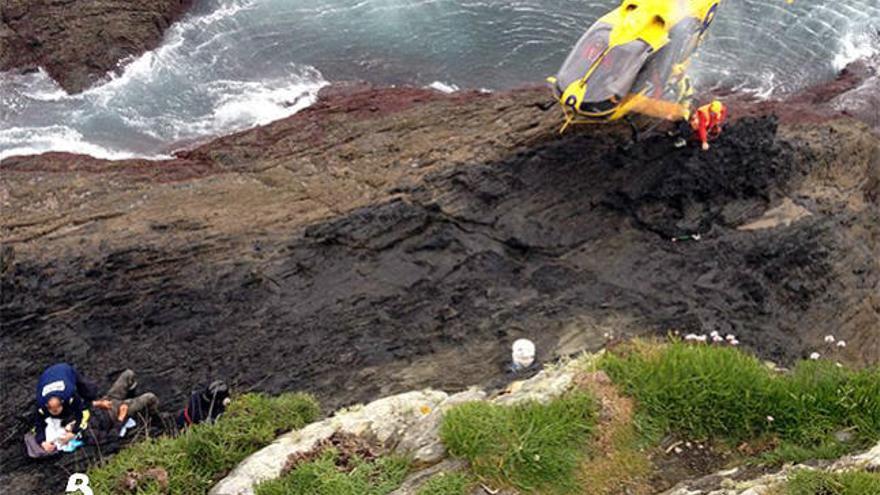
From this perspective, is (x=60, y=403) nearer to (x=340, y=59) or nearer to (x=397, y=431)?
(x=397, y=431)

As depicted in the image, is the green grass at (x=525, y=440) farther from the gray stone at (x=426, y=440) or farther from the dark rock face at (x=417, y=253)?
Answer: the dark rock face at (x=417, y=253)

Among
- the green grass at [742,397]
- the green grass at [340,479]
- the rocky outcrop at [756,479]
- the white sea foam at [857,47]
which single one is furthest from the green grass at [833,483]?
the white sea foam at [857,47]

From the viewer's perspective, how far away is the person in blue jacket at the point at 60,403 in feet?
Answer: 30.8

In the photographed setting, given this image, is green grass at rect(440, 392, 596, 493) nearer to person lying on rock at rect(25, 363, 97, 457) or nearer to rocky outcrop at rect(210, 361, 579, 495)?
rocky outcrop at rect(210, 361, 579, 495)

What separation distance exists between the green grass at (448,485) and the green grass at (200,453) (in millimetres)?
2214

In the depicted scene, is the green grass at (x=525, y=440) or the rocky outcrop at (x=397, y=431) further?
the rocky outcrop at (x=397, y=431)

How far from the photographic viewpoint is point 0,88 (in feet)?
55.4

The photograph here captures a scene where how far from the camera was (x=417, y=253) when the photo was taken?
12938 millimetres

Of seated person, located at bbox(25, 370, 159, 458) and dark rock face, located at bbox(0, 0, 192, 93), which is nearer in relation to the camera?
seated person, located at bbox(25, 370, 159, 458)

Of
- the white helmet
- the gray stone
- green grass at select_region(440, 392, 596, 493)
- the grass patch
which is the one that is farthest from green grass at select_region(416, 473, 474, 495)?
the white helmet

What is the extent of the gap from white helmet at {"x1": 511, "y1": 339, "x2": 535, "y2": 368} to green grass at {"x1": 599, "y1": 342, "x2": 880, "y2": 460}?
150 inches

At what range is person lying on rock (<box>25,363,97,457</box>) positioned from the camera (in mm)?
9391

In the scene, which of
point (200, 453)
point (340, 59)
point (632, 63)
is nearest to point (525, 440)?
point (200, 453)

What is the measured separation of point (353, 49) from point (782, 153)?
30.0 feet
